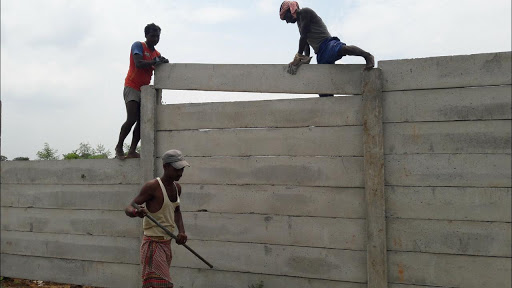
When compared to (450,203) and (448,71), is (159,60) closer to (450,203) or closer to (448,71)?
(448,71)

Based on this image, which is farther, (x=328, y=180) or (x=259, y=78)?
(x=259, y=78)

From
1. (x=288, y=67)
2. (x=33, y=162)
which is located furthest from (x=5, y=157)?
(x=288, y=67)

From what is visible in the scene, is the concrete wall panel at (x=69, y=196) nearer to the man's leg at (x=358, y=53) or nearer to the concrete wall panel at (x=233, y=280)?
the concrete wall panel at (x=233, y=280)

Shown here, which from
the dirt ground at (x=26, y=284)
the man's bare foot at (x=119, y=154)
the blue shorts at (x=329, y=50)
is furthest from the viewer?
the dirt ground at (x=26, y=284)

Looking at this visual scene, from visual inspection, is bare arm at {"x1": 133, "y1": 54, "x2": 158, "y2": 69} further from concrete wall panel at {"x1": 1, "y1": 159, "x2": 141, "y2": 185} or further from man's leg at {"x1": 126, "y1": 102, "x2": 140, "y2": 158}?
concrete wall panel at {"x1": 1, "y1": 159, "x2": 141, "y2": 185}

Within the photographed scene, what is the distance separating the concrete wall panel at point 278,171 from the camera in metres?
4.35

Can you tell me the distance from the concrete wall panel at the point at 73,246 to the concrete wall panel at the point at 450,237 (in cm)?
278

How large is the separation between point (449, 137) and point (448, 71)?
565 mm

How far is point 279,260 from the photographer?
455 cm

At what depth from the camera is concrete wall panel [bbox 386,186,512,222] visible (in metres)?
3.86

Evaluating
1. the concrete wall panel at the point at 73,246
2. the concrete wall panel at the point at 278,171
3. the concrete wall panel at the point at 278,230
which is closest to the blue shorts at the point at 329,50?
the concrete wall panel at the point at 278,171

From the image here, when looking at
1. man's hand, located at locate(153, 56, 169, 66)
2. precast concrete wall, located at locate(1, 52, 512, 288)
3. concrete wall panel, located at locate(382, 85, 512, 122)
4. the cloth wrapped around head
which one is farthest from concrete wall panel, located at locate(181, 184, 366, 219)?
the cloth wrapped around head

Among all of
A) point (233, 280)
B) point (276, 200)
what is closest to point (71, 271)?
point (233, 280)

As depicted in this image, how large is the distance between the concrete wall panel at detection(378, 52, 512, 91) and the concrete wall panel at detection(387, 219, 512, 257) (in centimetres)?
117
